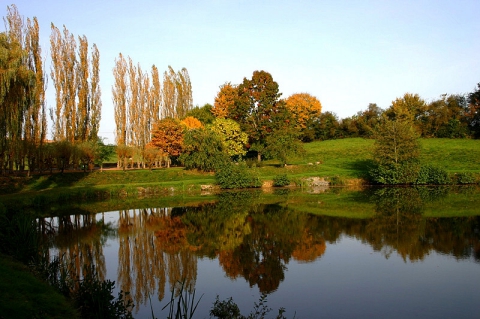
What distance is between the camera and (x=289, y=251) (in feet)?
49.2

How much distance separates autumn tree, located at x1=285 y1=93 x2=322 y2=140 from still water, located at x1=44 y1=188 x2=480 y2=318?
37812mm

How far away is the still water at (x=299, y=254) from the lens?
10.0 metres

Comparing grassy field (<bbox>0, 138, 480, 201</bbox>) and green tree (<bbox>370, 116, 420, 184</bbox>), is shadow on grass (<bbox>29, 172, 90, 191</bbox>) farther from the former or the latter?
green tree (<bbox>370, 116, 420, 184</bbox>)

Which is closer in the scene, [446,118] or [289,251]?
[289,251]

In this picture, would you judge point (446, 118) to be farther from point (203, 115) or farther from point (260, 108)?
point (203, 115)

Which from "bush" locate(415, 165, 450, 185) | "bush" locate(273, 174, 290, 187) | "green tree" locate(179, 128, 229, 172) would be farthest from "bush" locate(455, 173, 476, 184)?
"green tree" locate(179, 128, 229, 172)

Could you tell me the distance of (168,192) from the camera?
32688 mm

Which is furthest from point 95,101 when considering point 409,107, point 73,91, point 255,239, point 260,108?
point 409,107

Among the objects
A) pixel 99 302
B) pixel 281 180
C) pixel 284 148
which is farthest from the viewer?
pixel 284 148

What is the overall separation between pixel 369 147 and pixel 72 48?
119 ft

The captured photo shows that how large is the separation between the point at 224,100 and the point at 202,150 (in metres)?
18.1

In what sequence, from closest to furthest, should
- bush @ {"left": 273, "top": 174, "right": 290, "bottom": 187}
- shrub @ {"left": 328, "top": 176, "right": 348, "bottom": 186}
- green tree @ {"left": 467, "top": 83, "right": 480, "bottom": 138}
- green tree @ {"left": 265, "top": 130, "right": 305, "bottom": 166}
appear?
bush @ {"left": 273, "top": 174, "right": 290, "bottom": 187} → shrub @ {"left": 328, "top": 176, "right": 348, "bottom": 186} → green tree @ {"left": 265, "top": 130, "right": 305, "bottom": 166} → green tree @ {"left": 467, "top": 83, "right": 480, "bottom": 138}

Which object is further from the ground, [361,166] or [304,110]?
[304,110]

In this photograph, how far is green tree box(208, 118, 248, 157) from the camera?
4496 centimetres
